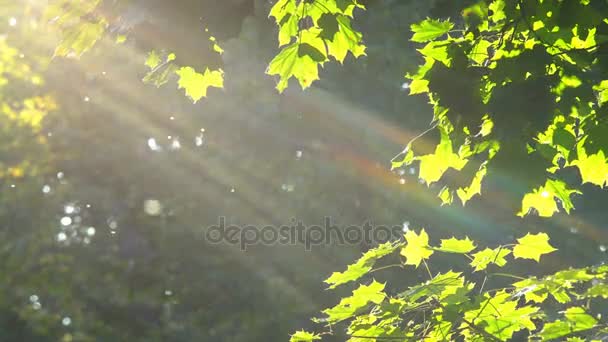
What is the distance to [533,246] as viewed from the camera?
312cm

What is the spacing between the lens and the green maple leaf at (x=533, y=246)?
3.07m

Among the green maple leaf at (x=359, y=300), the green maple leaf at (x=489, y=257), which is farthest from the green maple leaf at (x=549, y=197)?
the green maple leaf at (x=359, y=300)

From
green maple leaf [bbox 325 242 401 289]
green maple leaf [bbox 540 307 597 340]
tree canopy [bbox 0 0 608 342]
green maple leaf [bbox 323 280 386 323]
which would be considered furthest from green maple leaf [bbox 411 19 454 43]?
tree canopy [bbox 0 0 608 342]

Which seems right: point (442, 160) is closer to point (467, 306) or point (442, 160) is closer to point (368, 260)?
point (368, 260)

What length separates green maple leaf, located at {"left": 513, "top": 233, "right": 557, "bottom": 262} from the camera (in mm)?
3066

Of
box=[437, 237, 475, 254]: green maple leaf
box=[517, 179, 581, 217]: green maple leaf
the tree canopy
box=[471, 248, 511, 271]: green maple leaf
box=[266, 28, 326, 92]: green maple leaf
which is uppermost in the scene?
the tree canopy

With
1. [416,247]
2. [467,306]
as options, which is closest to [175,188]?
[416,247]

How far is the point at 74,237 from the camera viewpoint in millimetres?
15742

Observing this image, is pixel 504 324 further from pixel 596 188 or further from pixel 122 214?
pixel 122 214

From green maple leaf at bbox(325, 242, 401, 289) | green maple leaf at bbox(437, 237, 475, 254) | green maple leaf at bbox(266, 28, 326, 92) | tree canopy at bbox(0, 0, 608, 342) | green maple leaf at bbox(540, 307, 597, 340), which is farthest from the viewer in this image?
tree canopy at bbox(0, 0, 608, 342)

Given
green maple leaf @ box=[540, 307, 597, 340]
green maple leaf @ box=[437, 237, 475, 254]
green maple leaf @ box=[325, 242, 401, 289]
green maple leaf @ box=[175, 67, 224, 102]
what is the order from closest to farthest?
green maple leaf @ box=[540, 307, 597, 340], green maple leaf @ box=[437, 237, 475, 254], green maple leaf @ box=[325, 242, 401, 289], green maple leaf @ box=[175, 67, 224, 102]

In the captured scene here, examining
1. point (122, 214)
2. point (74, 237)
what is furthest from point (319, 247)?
point (74, 237)

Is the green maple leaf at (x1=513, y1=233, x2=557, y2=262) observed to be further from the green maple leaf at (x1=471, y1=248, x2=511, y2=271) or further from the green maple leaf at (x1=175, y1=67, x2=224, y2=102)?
the green maple leaf at (x1=175, y1=67, x2=224, y2=102)

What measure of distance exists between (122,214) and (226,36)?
43.7 feet
